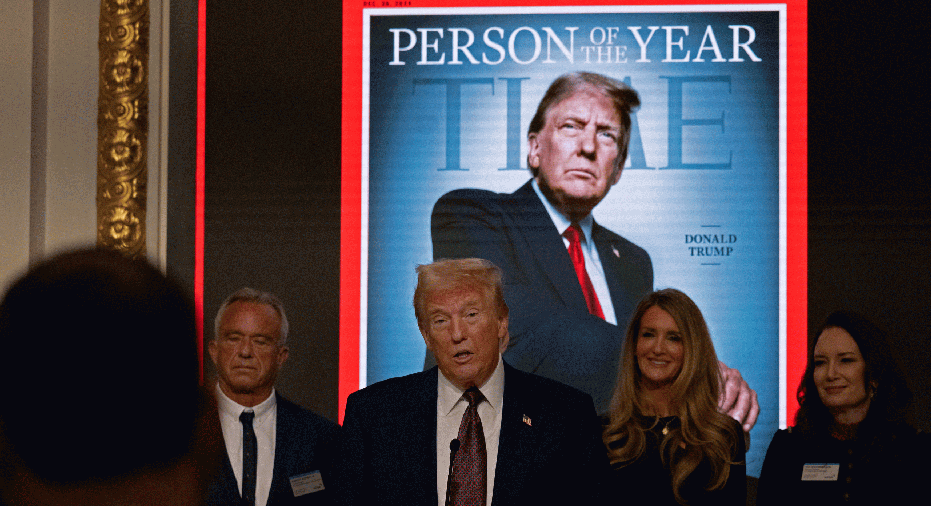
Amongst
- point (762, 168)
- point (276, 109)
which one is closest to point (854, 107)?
point (762, 168)

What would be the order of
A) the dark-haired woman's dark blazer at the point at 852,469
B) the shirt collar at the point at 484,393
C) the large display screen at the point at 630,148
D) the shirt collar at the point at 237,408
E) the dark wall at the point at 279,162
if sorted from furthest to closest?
the dark wall at the point at 279,162
the large display screen at the point at 630,148
the shirt collar at the point at 237,408
the dark-haired woman's dark blazer at the point at 852,469
the shirt collar at the point at 484,393

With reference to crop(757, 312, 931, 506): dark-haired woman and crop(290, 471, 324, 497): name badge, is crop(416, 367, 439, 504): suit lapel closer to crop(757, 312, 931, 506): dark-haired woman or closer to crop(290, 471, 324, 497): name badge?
crop(290, 471, 324, 497): name badge

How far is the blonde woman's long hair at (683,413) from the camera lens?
3170mm

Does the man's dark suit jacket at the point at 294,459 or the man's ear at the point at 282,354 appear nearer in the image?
the man's dark suit jacket at the point at 294,459

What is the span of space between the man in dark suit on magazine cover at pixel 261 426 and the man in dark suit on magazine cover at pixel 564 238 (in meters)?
1.17

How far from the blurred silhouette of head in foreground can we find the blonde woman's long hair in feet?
8.72

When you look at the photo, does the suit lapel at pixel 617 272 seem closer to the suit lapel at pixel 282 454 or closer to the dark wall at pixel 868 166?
the dark wall at pixel 868 166

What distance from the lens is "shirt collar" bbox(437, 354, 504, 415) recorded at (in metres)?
2.96

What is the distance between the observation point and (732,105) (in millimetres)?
4406

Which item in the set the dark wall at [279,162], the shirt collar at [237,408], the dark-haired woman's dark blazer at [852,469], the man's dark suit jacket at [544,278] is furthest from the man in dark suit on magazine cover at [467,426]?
the dark wall at [279,162]

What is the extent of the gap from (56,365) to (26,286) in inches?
2.4

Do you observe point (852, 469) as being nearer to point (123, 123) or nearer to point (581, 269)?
point (581, 269)

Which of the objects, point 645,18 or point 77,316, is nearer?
point 77,316

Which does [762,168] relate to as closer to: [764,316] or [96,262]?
[764,316]
